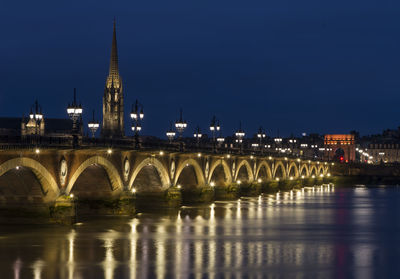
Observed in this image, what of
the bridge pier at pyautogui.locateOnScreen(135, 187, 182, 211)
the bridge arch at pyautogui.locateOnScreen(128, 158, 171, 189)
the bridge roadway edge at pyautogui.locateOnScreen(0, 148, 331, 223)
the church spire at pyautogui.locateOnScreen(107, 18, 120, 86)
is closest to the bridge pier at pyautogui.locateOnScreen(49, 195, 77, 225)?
the bridge roadway edge at pyautogui.locateOnScreen(0, 148, 331, 223)

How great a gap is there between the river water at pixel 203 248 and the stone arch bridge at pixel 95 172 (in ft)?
9.27

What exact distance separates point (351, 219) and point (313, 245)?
2523 cm

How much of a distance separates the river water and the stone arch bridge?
2826 mm

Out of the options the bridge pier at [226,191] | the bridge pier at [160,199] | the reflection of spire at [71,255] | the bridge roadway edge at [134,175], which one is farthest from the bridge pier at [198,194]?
the reflection of spire at [71,255]

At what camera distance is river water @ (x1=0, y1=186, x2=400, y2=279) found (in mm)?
39562

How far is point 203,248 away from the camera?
48656 millimetres

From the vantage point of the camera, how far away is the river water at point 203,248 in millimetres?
39562

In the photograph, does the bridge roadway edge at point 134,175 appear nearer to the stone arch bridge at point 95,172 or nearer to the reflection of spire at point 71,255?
the stone arch bridge at point 95,172

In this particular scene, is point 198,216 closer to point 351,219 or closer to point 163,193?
point 163,193

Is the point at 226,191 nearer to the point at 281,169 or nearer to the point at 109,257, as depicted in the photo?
the point at 281,169

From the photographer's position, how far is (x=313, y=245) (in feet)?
169

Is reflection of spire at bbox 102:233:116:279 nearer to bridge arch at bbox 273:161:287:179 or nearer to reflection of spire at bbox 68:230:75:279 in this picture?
reflection of spire at bbox 68:230:75:279

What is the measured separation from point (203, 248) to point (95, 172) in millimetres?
21165

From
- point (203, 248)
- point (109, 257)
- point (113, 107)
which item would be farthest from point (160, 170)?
point (113, 107)
